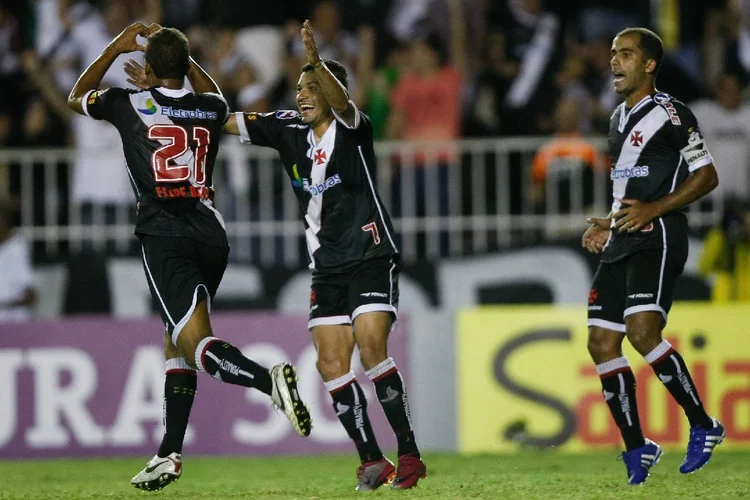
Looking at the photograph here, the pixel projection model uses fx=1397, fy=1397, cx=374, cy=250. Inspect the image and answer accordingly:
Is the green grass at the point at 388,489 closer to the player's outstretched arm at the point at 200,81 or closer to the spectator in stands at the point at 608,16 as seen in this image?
the player's outstretched arm at the point at 200,81

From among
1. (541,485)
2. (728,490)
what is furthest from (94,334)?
(728,490)

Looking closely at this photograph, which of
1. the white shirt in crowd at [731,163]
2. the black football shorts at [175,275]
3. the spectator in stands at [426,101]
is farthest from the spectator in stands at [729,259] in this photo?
the black football shorts at [175,275]

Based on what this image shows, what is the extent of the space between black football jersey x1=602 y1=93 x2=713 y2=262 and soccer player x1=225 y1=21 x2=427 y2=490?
54.8 inches

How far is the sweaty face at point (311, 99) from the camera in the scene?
25.7ft

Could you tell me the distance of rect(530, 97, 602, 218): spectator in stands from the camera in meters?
12.5

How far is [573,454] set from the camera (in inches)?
436

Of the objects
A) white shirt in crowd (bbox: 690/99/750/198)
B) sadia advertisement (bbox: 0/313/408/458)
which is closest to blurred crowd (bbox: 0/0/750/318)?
white shirt in crowd (bbox: 690/99/750/198)

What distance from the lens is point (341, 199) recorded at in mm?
7977

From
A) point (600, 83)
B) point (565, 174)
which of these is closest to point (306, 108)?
point (565, 174)

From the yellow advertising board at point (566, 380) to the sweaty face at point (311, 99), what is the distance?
424 centimetres

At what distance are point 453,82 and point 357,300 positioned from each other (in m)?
5.69

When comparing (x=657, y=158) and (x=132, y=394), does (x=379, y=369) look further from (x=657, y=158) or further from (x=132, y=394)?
(x=132, y=394)

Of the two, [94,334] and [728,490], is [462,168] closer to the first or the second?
[94,334]

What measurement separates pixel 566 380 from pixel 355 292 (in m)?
4.18
